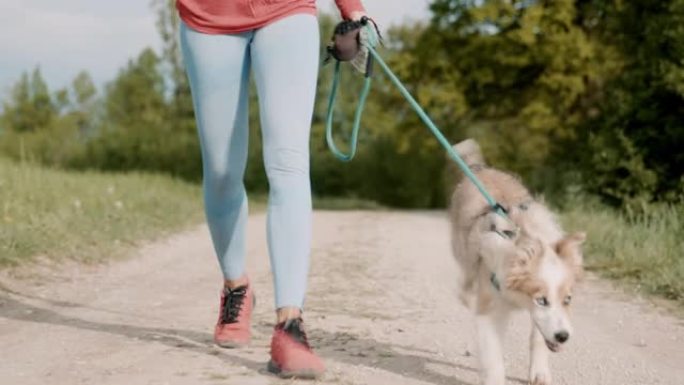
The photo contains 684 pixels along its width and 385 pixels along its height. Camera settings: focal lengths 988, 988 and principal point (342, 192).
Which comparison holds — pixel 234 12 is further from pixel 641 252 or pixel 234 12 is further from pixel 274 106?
pixel 641 252

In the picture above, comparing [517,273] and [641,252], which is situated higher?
[517,273]

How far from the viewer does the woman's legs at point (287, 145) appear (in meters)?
4.39

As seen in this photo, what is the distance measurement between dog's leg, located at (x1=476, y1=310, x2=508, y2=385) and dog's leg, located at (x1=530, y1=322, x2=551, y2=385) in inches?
10.0

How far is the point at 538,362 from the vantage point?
4504mm

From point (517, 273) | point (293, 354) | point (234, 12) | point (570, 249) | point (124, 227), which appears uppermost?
point (234, 12)

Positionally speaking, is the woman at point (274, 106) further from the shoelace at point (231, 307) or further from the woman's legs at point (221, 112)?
the shoelace at point (231, 307)

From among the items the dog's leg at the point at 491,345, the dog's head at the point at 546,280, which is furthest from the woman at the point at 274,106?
the dog's head at the point at 546,280

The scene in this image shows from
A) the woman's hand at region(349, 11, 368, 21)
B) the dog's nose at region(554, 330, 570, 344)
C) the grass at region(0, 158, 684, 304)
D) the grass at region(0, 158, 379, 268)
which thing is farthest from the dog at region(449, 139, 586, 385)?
the grass at region(0, 158, 379, 268)

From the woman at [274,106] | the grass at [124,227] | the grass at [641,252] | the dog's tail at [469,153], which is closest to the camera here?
the woman at [274,106]

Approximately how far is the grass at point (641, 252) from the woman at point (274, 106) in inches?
160

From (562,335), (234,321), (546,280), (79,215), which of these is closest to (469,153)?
(234,321)

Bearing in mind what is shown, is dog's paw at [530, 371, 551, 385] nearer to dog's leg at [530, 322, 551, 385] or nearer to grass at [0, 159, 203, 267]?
dog's leg at [530, 322, 551, 385]

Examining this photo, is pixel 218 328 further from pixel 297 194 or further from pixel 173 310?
pixel 173 310

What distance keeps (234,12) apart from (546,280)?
188cm
